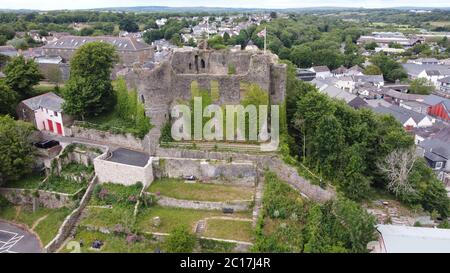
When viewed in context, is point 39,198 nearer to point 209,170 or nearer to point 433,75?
point 209,170

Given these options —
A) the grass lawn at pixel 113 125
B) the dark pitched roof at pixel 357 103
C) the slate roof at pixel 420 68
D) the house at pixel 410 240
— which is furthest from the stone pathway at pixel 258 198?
the slate roof at pixel 420 68

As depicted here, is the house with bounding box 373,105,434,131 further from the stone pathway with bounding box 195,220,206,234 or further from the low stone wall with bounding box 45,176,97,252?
the low stone wall with bounding box 45,176,97,252

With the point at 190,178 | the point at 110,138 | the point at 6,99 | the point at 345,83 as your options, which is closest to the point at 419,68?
the point at 345,83

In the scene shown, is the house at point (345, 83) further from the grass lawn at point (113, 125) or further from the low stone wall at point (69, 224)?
the low stone wall at point (69, 224)

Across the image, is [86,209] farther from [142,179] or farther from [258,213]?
[258,213]

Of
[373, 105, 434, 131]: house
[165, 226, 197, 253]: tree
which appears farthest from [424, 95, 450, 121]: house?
[165, 226, 197, 253]: tree

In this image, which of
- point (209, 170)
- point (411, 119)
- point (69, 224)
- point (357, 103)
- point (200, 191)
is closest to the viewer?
point (69, 224)
